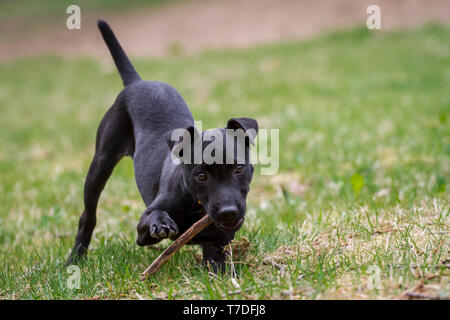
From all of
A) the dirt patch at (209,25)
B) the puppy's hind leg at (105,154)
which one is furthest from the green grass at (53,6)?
the puppy's hind leg at (105,154)

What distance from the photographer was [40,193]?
248 inches

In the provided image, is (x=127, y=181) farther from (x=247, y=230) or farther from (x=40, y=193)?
(x=247, y=230)

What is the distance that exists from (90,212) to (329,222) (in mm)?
1813

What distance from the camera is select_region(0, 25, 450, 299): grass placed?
3.04m

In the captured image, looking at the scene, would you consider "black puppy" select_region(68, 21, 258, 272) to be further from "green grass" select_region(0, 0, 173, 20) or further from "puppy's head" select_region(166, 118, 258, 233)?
"green grass" select_region(0, 0, 173, 20)

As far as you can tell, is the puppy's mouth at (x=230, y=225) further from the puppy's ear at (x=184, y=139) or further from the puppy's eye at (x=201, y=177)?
the puppy's ear at (x=184, y=139)

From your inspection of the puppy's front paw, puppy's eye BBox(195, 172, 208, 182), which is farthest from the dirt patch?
puppy's eye BBox(195, 172, 208, 182)

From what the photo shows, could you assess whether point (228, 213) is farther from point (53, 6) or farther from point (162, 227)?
point (53, 6)

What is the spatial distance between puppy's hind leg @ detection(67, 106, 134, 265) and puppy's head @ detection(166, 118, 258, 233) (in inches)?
41.9

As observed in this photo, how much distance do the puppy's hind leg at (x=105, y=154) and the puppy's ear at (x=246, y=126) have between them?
124cm

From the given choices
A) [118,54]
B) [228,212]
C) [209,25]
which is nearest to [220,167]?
[228,212]

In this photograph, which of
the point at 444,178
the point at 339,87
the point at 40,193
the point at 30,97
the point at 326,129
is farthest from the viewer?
the point at 30,97

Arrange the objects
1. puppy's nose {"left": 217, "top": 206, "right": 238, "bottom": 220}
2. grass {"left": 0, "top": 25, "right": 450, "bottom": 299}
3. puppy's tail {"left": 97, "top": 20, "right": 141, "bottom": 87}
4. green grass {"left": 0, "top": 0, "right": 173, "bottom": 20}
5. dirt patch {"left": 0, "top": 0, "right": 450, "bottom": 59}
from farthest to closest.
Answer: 1. green grass {"left": 0, "top": 0, "right": 173, "bottom": 20}
2. dirt patch {"left": 0, "top": 0, "right": 450, "bottom": 59}
3. puppy's tail {"left": 97, "top": 20, "right": 141, "bottom": 87}
4. grass {"left": 0, "top": 25, "right": 450, "bottom": 299}
5. puppy's nose {"left": 217, "top": 206, "right": 238, "bottom": 220}
